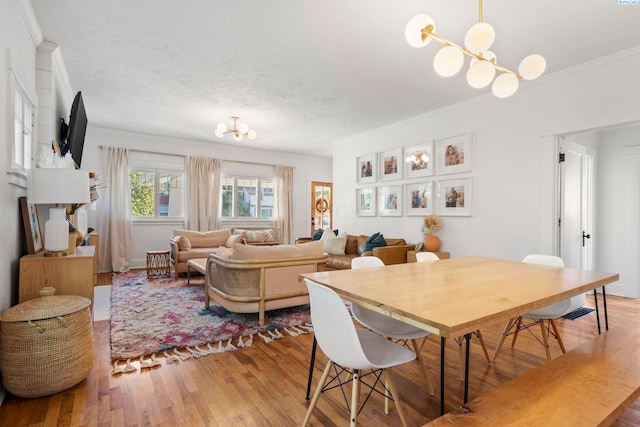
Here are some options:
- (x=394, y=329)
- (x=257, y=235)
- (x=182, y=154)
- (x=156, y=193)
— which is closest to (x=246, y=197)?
(x=257, y=235)

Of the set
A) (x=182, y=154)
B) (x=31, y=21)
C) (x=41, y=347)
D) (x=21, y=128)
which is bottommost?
(x=41, y=347)

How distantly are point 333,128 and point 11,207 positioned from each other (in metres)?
4.86

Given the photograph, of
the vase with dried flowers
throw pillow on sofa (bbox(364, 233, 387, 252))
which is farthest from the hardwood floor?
throw pillow on sofa (bbox(364, 233, 387, 252))

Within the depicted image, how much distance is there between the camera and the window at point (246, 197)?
7.80m

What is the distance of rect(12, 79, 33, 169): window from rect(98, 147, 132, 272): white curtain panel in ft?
12.1

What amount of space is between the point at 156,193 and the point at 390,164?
4923 millimetres

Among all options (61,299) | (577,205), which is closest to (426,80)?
(577,205)

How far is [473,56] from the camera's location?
1966 mm

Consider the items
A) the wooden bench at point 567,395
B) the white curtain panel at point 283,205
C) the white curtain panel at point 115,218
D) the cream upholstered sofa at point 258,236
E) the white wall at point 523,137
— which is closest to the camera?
the wooden bench at point 567,395

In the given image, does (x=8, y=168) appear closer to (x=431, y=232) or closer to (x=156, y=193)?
(x=431, y=232)

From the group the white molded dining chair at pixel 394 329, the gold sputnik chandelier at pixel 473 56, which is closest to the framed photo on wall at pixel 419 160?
the gold sputnik chandelier at pixel 473 56

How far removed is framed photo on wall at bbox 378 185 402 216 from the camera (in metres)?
5.72

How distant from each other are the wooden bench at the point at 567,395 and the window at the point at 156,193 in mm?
6983

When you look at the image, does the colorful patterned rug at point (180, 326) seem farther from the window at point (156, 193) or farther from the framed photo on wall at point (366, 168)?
the framed photo on wall at point (366, 168)
